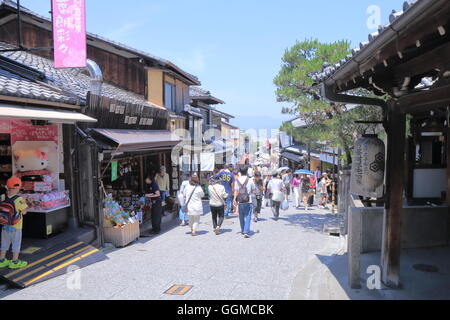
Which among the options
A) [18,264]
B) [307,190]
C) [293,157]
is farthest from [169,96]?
[293,157]

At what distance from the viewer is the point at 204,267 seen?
7.46 m

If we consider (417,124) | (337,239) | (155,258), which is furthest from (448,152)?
(155,258)

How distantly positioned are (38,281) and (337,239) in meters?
7.28

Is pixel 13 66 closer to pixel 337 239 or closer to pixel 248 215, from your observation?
pixel 248 215

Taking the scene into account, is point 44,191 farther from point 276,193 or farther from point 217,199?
point 276,193

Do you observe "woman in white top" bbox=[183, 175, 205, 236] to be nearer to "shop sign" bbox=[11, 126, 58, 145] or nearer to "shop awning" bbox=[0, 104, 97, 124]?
"shop awning" bbox=[0, 104, 97, 124]

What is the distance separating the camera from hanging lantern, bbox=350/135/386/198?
559 cm

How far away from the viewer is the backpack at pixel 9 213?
21.7 feet

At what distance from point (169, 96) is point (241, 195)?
414 inches

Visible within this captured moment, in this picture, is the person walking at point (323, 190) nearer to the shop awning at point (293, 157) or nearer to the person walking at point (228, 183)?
the person walking at point (228, 183)

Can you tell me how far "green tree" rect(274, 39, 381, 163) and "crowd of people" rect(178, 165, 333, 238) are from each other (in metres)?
2.59

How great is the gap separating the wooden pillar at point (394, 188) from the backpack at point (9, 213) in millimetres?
6461

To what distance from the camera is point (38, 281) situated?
249 inches

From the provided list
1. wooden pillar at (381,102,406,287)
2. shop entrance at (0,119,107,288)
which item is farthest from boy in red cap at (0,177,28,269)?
wooden pillar at (381,102,406,287)
